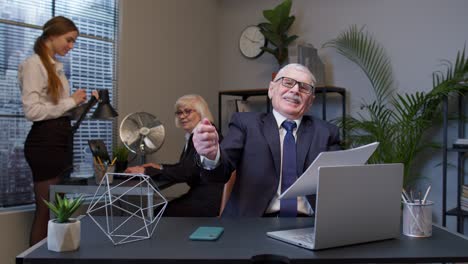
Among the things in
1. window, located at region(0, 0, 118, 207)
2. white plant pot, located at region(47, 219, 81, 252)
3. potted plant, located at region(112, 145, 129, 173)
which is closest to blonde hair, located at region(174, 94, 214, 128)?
potted plant, located at region(112, 145, 129, 173)

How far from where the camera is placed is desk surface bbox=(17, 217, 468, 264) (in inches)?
44.6

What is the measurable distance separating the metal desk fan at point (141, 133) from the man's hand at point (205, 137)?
1.97 meters

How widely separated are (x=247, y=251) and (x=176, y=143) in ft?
10.9

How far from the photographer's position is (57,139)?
2928 mm

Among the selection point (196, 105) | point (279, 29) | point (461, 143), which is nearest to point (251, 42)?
point (279, 29)

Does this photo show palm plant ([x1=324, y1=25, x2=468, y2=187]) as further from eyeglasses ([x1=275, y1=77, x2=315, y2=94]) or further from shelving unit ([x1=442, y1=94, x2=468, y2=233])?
eyeglasses ([x1=275, y1=77, x2=315, y2=94])

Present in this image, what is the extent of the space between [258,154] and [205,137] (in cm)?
56

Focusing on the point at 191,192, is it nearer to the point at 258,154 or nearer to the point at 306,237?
the point at 258,154

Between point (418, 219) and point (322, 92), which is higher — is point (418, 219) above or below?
below

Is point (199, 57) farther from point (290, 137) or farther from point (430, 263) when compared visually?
point (430, 263)

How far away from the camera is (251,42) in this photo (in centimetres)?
495

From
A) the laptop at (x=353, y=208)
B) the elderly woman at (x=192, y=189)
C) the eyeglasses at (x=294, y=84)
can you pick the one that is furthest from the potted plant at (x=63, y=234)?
the elderly woman at (x=192, y=189)

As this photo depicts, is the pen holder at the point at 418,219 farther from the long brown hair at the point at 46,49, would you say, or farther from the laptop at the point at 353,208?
the long brown hair at the point at 46,49

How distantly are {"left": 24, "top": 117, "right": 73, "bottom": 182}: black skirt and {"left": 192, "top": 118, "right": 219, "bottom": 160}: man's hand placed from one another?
1.68 meters
